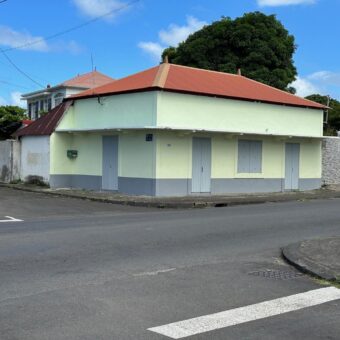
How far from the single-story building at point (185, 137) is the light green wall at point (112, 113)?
41 millimetres

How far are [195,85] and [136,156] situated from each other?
395 cm

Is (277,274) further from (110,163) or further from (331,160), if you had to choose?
(331,160)

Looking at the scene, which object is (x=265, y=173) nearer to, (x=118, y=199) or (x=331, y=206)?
(x=331, y=206)

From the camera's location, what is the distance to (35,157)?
26.0 m

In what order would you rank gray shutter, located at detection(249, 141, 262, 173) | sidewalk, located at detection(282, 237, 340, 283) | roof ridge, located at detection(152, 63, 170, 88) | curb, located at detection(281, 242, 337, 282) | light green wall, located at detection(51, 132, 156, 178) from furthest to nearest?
gray shutter, located at detection(249, 141, 262, 173) → light green wall, located at detection(51, 132, 156, 178) → roof ridge, located at detection(152, 63, 170, 88) → sidewalk, located at detection(282, 237, 340, 283) → curb, located at detection(281, 242, 337, 282)

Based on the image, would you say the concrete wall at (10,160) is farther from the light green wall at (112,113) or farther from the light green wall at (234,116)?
the light green wall at (234,116)

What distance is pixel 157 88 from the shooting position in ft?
68.3

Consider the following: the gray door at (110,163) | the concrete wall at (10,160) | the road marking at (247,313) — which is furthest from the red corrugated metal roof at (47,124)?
the road marking at (247,313)

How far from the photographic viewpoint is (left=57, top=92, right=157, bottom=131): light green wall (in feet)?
70.0

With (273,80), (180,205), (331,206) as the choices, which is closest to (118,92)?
(180,205)

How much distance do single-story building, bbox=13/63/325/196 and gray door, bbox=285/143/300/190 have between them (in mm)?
Answer: 49

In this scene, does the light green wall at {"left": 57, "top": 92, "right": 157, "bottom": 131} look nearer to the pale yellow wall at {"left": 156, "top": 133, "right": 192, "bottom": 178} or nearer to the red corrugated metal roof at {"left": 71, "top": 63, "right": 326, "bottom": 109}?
the red corrugated metal roof at {"left": 71, "top": 63, "right": 326, "bottom": 109}

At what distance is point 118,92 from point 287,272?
50.7 ft

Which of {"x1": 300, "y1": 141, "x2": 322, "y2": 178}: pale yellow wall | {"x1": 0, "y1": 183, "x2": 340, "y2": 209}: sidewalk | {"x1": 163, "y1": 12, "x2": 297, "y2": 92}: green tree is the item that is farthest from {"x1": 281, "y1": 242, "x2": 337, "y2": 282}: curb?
{"x1": 163, "y1": 12, "x2": 297, "y2": 92}: green tree
